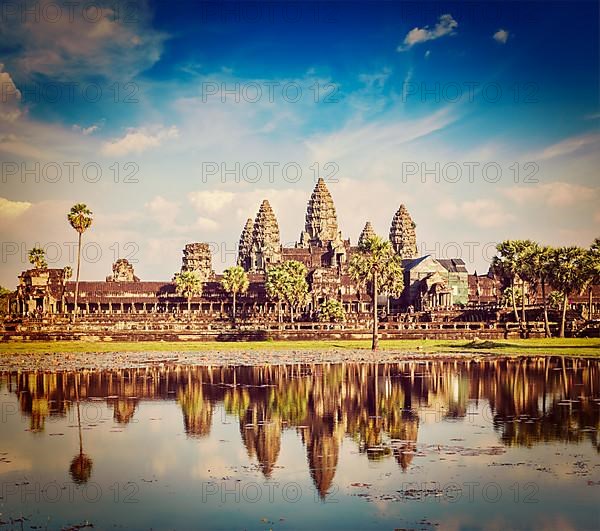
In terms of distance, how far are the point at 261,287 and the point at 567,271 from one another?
6010cm

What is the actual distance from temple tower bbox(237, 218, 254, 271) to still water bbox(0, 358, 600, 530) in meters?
138

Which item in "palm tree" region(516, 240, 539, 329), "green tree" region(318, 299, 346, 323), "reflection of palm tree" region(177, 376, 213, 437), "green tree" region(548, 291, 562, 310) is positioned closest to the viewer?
"reflection of palm tree" region(177, 376, 213, 437)

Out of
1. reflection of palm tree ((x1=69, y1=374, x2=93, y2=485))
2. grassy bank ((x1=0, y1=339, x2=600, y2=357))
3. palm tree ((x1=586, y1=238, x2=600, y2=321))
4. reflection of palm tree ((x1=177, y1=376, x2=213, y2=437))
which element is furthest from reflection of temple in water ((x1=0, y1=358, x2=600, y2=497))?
palm tree ((x1=586, y1=238, x2=600, y2=321))

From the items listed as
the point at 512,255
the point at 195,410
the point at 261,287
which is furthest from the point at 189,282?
the point at 195,410

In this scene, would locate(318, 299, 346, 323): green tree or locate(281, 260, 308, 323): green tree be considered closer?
locate(318, 299, 346, 323): green tree

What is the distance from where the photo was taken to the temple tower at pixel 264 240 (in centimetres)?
17488

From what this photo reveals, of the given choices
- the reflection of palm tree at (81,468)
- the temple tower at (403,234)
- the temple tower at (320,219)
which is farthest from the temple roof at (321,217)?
the reflection of palm tree at (81,468)

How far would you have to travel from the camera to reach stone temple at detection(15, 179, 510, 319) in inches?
4798

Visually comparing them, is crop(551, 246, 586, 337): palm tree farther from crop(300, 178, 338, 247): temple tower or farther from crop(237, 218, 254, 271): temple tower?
crop(237, 218, 254, 271): temple tower

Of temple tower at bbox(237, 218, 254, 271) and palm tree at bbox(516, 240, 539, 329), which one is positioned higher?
temple tower at bbox(237, 218, 254, 271)

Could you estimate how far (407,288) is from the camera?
139625 mm

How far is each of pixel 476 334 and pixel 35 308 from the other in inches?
Result: 2577

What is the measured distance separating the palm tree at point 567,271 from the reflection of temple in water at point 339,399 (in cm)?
3086

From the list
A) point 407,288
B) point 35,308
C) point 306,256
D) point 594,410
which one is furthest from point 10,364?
point 306,256
